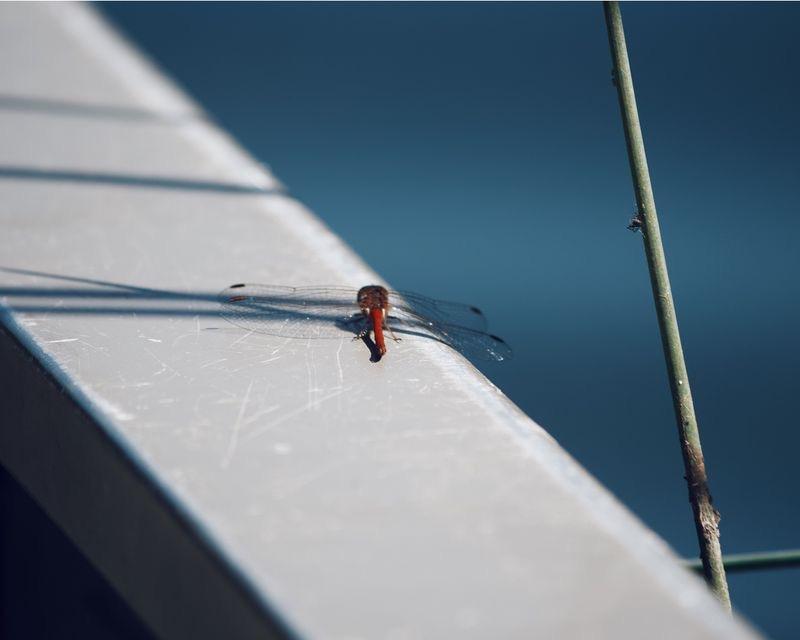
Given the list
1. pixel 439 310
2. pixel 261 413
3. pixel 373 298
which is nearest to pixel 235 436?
pixel 261 413

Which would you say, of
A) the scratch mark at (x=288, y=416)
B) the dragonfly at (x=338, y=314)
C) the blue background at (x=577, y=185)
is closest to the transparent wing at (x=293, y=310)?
the dragonfly at (x=338, y=314)

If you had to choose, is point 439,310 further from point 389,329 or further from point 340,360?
point 340,360

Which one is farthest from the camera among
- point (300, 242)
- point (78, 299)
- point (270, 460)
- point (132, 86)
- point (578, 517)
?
point (132, 86)

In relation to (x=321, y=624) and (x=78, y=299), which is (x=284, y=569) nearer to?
(x=321, y=624)

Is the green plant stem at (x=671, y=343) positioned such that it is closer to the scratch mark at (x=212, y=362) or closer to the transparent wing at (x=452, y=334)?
the transparent wing at (x=452, y=334)

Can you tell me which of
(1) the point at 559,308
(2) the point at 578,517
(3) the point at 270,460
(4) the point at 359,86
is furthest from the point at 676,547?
(4) the point at 359,86

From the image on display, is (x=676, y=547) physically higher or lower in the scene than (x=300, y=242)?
lower
